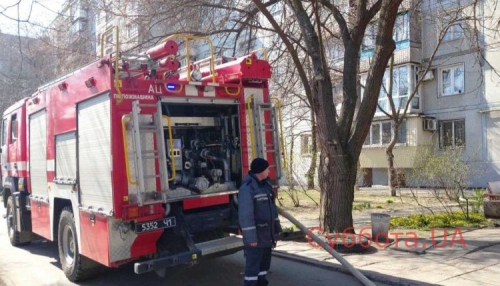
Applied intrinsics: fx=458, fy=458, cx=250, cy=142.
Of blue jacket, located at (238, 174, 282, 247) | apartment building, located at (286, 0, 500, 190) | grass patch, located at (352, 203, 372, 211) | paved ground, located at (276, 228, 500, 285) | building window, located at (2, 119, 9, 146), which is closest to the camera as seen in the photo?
blue jacket, located at (238, 174, 282, 247)

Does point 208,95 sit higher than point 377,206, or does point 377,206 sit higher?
point 208,95

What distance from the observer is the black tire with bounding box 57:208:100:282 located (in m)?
6.43

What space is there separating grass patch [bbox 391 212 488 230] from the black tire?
658 cm

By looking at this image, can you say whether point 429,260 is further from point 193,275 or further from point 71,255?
point 71,255

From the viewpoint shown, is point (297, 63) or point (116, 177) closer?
point (116, 177)

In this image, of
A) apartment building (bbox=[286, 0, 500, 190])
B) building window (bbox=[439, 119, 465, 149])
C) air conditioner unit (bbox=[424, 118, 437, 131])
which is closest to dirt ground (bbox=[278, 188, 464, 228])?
apartment building (bbox=[286, 0, 500, 190])

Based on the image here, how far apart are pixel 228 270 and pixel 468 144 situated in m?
18.9

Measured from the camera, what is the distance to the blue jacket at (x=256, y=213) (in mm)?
5184

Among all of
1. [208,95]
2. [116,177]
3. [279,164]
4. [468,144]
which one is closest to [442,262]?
[279,164]

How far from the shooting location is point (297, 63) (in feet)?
30.1

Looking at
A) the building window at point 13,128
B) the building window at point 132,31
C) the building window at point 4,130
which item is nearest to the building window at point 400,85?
the building window at point 132,31

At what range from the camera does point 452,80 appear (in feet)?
77.3

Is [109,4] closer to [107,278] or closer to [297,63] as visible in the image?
[297,63]

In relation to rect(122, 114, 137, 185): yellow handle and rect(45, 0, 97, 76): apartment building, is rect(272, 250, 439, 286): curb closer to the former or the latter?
rect(122, 114, 137, 185): yellow handle
